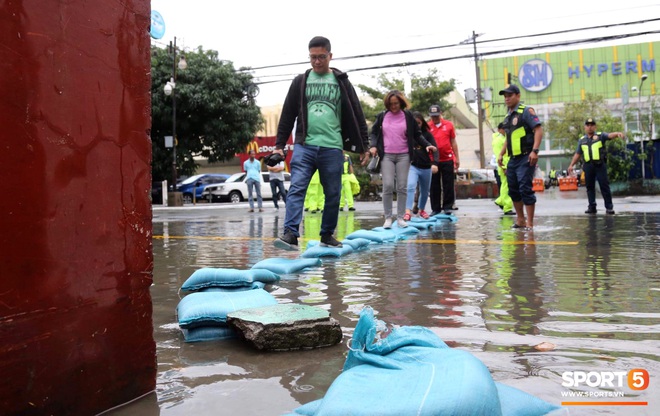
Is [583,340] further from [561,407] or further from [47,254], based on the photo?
[47,254]

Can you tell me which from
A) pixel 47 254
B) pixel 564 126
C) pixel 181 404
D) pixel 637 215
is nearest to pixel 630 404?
pixel 181 404

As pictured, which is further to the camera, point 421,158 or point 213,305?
point 421,158

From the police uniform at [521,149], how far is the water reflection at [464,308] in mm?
1094

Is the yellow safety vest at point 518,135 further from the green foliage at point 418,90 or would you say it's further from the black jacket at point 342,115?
the green foliage at point 418,90

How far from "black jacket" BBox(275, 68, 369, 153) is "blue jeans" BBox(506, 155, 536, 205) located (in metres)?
2.81

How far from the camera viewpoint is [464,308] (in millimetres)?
3260

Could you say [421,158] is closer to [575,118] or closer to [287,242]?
[287,242]

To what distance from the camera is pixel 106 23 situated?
76.5 inches

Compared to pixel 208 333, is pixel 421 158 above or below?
above

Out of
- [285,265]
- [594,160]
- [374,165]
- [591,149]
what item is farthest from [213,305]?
[594,160]

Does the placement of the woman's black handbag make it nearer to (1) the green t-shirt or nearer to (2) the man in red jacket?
(1) the green t-shirt

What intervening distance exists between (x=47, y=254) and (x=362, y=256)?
4.13 metres

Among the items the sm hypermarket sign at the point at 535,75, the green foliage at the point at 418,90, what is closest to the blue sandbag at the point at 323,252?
the green foliage at the point at 418,90

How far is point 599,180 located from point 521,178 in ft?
12.1
